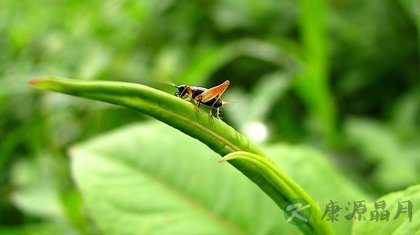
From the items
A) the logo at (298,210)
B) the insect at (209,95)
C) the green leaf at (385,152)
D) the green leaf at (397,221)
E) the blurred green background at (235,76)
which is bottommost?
the logo at (298,210)

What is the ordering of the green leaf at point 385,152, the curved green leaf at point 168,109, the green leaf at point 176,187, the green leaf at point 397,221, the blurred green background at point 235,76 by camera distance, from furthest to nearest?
the blurred green background at point 235,76
the green leaf at point 385,152
the green leaf at point 176,187
the green leaf at point 397,221
the curved green leaf at point 168,109

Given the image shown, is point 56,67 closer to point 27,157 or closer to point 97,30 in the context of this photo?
point 97,30

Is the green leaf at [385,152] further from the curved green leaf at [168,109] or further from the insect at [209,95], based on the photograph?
the curved green leaf at [168,109]

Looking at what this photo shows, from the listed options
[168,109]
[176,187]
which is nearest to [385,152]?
[176,187]

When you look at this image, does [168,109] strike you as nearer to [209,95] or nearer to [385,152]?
[209,95]

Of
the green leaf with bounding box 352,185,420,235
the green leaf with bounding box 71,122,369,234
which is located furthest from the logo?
the green leaf with bounding box 71,122,369,234

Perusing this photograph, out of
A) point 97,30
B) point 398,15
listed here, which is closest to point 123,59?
point 97,30

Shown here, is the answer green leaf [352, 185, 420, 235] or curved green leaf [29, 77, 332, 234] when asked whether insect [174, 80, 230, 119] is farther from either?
green leaf [352, 185, 420, 235]

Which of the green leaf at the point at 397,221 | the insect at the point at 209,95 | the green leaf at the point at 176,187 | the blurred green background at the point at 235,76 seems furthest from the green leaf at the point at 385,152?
the insect at the point at 209,95
